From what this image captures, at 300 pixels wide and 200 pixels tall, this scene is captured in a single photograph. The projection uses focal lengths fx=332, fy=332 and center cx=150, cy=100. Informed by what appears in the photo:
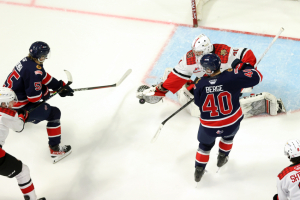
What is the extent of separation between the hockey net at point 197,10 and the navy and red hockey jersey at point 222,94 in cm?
224

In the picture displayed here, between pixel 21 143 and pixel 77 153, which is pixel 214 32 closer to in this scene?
pixel 77 153

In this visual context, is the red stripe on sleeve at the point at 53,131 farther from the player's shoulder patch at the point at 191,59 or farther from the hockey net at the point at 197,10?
the hockey net at the point at 197,10

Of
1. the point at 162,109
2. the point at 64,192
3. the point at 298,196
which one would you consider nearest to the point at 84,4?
the point at 162,109

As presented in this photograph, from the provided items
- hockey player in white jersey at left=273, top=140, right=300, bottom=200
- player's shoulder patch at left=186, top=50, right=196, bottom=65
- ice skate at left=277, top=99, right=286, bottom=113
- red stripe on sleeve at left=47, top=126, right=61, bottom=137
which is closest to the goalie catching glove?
player's shoulder patch at left=186, top=50, right=196, bottom=65

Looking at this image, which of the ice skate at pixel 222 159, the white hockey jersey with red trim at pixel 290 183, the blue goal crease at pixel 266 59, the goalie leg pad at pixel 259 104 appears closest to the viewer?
the white hockey jersey with red trim at pixel 290 183

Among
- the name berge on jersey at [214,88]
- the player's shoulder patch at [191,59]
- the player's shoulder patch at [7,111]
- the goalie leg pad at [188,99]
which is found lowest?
the goalie leg pad at [188,99]

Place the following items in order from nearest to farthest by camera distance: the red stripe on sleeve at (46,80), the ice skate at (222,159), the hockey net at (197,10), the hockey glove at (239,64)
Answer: the hockey glove at (239,64) → the ice skate at (222,159) → the red stripe on sleeve at (46,80) → the hockey net at (197,10)

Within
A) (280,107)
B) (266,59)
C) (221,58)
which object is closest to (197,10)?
(266,59)

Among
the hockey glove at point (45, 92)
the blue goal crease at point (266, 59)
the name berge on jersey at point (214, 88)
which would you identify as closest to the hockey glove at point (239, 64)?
the name berge on jersey at point (214, 88)

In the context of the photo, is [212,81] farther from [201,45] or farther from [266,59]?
[266,59]

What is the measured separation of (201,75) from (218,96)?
517mm

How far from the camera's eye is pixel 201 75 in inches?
114

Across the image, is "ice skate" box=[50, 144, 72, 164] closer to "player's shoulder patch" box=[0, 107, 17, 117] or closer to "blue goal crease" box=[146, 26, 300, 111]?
"player's shoulder patch" box=[0, 107, 17, 117]

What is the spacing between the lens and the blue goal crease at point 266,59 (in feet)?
12.1
